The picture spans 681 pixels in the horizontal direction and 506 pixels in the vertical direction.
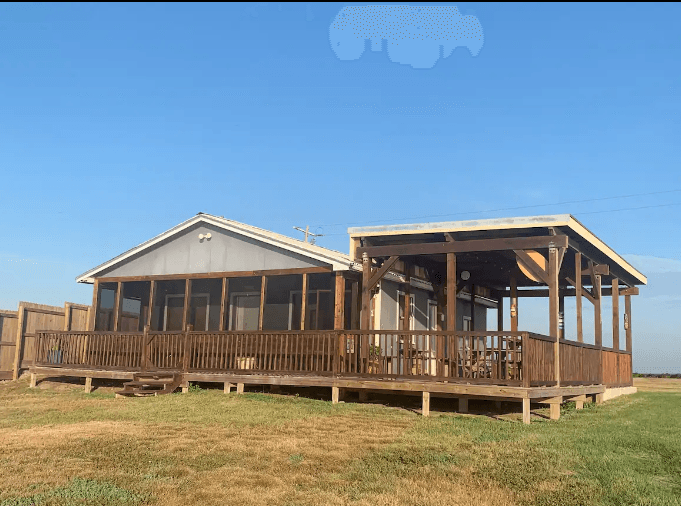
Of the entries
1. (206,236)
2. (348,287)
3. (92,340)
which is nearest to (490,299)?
(348,287)

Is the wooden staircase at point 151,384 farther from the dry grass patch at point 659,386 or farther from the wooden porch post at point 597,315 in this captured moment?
the dry grass patch at point 659,386

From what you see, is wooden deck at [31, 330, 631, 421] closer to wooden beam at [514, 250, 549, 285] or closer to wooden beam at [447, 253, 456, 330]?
wooden beam at [447, 253, 456, 330]

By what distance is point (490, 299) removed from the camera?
24812 millimetres

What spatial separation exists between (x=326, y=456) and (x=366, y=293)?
7062 millimetres

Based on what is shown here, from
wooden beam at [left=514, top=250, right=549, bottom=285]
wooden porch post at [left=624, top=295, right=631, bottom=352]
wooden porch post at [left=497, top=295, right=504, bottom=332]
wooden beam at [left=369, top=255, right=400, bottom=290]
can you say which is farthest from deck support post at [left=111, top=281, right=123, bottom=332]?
wooden porch post at [left=624, top=295, right=631, bottom=352]

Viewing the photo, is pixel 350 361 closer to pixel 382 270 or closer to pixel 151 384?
pixel 382 270

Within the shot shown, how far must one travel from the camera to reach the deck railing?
13.2 m

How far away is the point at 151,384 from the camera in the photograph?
16156mm

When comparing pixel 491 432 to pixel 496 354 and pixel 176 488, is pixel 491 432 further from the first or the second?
pixel 176 488

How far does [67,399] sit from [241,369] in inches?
161

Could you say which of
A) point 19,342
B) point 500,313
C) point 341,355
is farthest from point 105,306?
point 500,313

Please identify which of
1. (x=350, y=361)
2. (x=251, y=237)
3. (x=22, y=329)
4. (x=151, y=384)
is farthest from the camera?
(x=22, y=329)

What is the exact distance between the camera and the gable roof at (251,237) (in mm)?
17031

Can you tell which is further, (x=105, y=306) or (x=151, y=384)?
(x=105, y=306)
